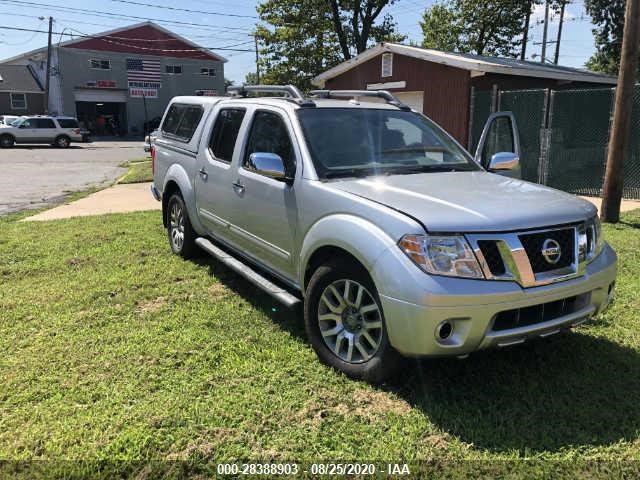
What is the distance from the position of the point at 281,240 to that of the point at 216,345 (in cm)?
90

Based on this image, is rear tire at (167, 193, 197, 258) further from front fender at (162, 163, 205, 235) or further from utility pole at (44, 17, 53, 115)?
utility pole at (44, 17, 53, 115)

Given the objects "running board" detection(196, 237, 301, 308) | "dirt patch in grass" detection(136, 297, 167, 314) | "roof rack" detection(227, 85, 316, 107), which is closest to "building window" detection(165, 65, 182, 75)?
"roof rack" detection(227, 85, 316, 107)

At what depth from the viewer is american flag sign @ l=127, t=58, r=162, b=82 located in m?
43.9

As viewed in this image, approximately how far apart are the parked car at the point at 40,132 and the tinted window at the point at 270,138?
30.0 meters

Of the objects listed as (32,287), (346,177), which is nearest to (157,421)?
(346,177)

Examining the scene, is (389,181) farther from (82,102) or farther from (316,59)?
(82,102)

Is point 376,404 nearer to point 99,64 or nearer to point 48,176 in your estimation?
point 48,176

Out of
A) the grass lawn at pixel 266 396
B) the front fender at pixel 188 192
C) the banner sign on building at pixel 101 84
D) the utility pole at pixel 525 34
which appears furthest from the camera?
the banner sign on building at pixel 101 84

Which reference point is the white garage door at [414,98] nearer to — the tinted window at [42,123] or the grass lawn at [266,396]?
the grass lawn at [266,396]

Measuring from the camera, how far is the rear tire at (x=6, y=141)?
29052 mm

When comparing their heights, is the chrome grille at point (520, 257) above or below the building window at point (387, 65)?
below

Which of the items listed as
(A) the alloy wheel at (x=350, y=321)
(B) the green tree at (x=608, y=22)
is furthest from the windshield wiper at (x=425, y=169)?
(B) the green tree at (x=608, y=22)

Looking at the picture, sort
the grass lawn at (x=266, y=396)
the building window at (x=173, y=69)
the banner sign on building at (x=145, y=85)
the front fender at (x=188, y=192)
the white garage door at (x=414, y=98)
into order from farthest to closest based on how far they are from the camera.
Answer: the building window at (x=173, y=69)
the banner sign on building at (x=145, y=85)
the white garage door at (x=414, y=98)
the front fender at (x=188, y=192)
the grass lawn at (x=266, y=396)

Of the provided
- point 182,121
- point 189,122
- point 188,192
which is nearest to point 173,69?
point 182,121
